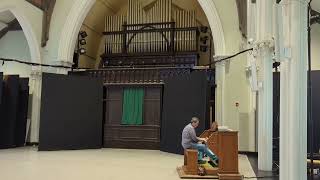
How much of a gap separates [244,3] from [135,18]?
4.74 m

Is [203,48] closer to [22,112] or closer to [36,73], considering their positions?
[36,73]

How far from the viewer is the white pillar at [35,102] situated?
14.8 m

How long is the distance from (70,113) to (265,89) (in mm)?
7616

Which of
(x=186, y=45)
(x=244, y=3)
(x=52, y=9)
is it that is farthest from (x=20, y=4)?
(x=244, y=3)

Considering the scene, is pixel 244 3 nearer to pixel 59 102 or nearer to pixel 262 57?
pixel 262 57

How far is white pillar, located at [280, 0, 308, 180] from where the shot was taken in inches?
209

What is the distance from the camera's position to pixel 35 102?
14836 mm

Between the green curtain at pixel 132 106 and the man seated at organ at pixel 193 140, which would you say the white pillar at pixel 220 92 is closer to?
the green curtain at pixel 132 106

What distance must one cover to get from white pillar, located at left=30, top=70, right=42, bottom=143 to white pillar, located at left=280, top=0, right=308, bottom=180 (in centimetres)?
1127

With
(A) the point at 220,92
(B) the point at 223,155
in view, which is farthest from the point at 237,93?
(B) the point at 223,155

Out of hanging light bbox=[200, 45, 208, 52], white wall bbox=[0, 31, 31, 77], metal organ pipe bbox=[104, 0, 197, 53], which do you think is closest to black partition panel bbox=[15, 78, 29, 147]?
white wall bbox=[0, 31, 31, 77]

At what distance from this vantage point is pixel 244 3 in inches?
522

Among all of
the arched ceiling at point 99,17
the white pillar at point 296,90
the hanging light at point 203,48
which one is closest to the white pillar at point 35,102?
the arched ceiling at point 99,17

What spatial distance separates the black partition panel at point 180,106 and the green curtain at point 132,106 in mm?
1151
